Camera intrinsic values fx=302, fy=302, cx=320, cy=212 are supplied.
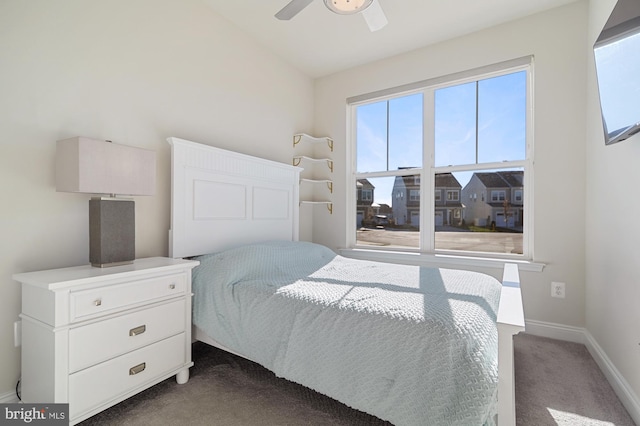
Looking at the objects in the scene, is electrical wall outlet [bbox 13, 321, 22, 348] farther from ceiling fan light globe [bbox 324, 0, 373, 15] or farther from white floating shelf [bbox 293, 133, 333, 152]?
white floating shelf [bbox 293, 133, 333, 152]

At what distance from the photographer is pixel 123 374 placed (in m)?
1.42

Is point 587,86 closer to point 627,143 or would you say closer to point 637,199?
point 627,143

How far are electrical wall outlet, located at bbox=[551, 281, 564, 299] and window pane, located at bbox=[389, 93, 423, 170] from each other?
1.51 meters

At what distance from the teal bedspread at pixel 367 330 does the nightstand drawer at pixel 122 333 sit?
0.18m

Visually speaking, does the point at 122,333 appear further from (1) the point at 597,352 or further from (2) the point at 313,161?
(1) the point at 597,352

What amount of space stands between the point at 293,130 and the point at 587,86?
2.54 metres

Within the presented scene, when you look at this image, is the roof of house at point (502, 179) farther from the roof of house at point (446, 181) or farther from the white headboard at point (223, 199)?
the white headboard at point (223, 199)

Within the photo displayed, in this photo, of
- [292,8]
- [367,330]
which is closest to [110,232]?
[367,330]

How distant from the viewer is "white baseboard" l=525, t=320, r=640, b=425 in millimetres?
1501

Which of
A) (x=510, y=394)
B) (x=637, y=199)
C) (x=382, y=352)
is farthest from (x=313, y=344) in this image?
(x=637, y=199)

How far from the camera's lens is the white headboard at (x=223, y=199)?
2.06 metres

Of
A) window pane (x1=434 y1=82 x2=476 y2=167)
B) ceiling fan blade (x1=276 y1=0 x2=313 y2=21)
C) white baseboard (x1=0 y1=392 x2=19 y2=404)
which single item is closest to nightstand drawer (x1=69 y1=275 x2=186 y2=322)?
white baseboard (x1=0 y1=392 x2=19 y2=404)

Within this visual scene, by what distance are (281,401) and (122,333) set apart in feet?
2.78

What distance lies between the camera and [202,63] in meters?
2.35
